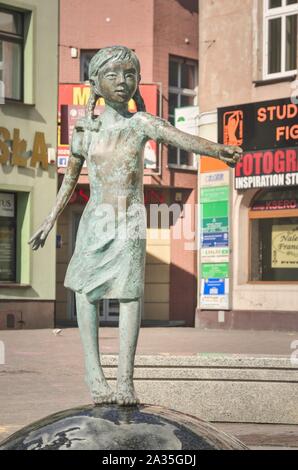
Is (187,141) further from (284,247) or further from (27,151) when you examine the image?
(27,151)

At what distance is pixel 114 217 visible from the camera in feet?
18.0

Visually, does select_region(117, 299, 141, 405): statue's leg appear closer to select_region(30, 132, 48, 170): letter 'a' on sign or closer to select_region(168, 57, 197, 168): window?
select_region(30, 132, 48, 170): letter 'a' on sign

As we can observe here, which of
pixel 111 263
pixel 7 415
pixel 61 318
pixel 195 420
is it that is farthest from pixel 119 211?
pixel 61 318

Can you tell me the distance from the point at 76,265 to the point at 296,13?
63.4 feet

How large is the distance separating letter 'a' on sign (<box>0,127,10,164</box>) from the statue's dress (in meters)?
18.7

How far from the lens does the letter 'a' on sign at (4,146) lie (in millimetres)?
24109

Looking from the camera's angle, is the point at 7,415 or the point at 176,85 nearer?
the point at 7,415

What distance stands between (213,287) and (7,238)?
4502 millimetres

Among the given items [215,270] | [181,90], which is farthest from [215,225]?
[181,90]

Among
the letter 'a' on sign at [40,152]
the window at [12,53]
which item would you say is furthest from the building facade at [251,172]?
the window at [12,53]

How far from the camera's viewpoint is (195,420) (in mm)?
5066

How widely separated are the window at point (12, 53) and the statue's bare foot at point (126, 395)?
19816 mm
